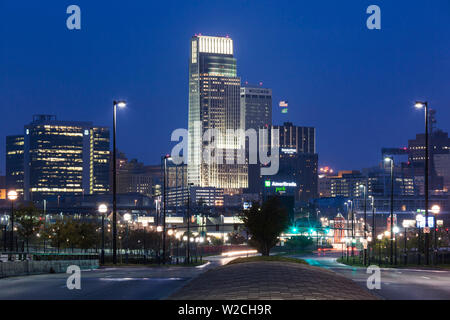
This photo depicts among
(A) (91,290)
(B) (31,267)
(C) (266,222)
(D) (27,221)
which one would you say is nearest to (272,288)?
(A) (91,290)

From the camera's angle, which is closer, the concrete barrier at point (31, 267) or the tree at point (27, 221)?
the concrete barrier at point (31, 267)

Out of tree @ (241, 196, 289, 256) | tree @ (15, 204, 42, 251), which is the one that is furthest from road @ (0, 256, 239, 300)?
tree @ (15, 204, 42, 251)

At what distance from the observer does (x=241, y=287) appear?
978 inches

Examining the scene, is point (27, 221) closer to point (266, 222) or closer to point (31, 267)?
point (266, 222)

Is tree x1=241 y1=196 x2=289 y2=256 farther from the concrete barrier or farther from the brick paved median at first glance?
the brick paved median

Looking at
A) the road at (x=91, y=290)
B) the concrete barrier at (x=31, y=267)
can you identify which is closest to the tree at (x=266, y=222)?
the concrete barrier at (x=31, y=267)

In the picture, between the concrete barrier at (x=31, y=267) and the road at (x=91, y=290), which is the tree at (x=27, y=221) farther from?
the road at (x=91, y=290)

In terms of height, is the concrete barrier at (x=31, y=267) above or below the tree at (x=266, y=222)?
below

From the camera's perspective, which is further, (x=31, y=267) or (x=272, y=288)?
(x=31, y=267)

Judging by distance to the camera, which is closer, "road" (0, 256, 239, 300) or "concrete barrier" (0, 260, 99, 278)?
"road" (0, 256, 239, 300)

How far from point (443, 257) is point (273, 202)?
1001 inches

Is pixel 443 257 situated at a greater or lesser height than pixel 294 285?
lesser
